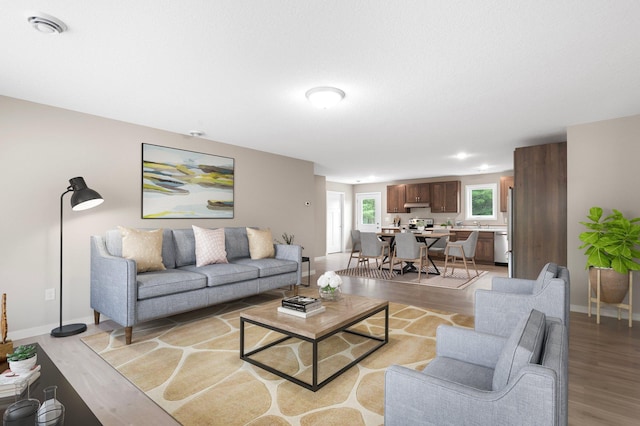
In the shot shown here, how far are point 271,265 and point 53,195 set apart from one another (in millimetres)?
2524

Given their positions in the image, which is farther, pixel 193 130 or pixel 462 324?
pixel 193 130

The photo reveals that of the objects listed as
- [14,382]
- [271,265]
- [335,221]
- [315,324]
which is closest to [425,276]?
[271,265]

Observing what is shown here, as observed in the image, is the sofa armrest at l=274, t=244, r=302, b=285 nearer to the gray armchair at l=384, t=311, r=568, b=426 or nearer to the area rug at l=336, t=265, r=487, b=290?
the area rug at l=336, t=265, r=487, b=290

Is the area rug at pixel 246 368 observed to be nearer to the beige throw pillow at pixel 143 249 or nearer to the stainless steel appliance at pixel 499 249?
the beige throw pillow at pixel 143 249

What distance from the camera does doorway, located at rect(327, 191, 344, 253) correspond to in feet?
33.0

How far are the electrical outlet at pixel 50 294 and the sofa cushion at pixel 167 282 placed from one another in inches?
38.1

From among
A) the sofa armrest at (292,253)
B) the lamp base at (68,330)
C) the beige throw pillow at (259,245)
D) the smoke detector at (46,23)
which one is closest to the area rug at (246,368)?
the lamp base at (68,330)

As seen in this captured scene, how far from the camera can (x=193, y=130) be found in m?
4.24

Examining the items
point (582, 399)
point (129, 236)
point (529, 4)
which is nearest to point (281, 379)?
point (582, 399)

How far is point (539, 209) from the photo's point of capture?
4.53m

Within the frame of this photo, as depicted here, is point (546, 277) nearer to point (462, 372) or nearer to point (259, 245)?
point (462, 372)

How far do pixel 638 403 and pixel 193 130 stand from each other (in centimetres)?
493

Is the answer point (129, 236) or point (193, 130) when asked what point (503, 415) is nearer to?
point (129, 236)

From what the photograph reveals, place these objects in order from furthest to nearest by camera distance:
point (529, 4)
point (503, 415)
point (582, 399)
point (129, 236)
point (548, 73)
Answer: point (129, 236), point (548, 73), point (582, 399), point (529, 4), point (503, 415)
